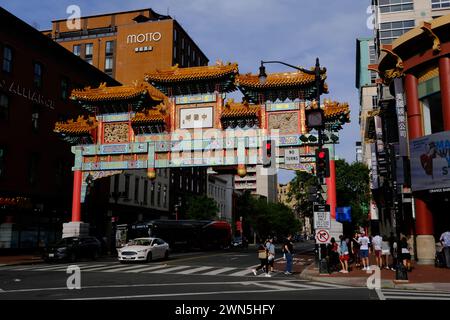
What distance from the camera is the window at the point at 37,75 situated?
125 ft

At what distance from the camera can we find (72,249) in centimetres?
2880

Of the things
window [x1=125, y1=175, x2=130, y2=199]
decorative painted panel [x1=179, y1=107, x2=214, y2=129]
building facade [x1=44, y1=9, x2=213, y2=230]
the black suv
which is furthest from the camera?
building facade [x1=44, y1=9, x2=213, y2=230]

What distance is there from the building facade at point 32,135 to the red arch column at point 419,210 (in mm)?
27822

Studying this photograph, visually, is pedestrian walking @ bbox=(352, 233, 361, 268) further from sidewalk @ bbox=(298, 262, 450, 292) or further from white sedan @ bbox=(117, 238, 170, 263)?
white sedan @ bbox=(117, 238, 170, 263)

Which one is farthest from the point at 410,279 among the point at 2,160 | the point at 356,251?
the point at 2,160

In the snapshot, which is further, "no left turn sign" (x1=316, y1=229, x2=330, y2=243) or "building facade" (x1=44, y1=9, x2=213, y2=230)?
"building facade" (x1=44, y1=9, x2=213, y2=230)

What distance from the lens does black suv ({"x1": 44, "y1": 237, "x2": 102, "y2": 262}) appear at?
28.1 metres

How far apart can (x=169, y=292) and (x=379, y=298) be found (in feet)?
19.4

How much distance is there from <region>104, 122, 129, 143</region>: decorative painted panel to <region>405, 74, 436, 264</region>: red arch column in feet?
65.5

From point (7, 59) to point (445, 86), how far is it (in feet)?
100

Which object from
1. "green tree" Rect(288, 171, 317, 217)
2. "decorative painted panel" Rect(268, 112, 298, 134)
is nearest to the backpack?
"decorative painted panel" Rect(268, 112, 298, 134)

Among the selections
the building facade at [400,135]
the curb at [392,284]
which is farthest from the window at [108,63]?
the curb at [392,284]
